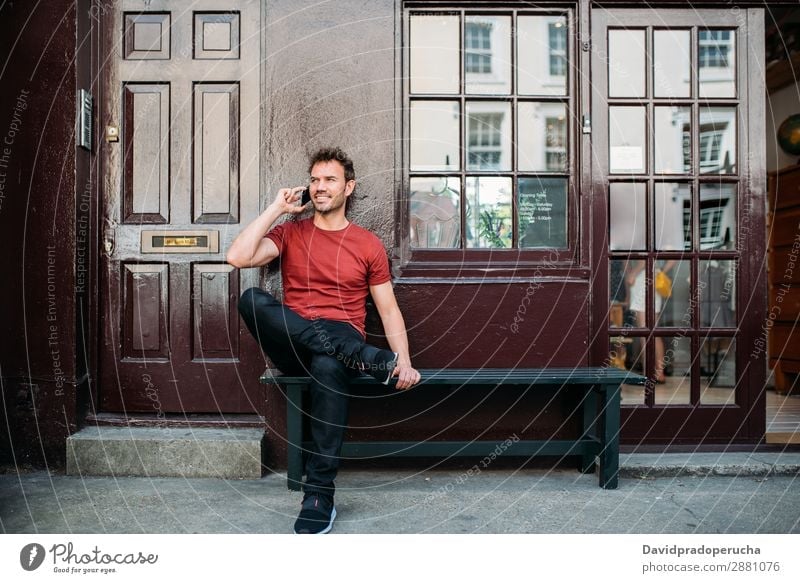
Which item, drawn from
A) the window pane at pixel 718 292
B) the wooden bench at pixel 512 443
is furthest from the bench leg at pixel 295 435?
the window pane at pixel 718 292

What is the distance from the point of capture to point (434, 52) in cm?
359

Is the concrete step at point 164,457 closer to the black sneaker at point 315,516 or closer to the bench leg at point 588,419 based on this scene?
the black sneaker at point 315,516

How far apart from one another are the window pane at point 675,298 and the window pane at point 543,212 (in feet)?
2.09

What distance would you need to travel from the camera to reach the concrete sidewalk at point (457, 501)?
8.88 feet

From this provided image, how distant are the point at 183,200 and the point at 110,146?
20.3 inches

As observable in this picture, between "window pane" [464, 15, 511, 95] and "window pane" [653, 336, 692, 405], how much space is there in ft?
5.75

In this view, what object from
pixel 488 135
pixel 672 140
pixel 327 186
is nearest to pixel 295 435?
pixel 327 186

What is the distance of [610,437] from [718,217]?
155 centimetres

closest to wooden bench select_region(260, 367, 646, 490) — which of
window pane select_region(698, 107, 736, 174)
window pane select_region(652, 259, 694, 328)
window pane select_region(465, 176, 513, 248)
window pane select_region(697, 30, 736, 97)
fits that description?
window pane select_region(652, 259, 694, 328)

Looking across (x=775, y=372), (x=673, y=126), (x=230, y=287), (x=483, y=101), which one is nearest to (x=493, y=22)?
(x=483, y=101)

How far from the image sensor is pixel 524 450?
3.24 metres

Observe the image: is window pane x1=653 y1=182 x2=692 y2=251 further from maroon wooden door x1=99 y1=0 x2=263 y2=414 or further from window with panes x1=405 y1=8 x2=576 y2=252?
maroon wooden door x1=99 y1=0 x2=263 y2=414

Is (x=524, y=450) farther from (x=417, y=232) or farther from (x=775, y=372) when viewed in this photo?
(x=775, y=372)

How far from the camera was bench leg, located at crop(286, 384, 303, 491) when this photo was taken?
3.04 m
